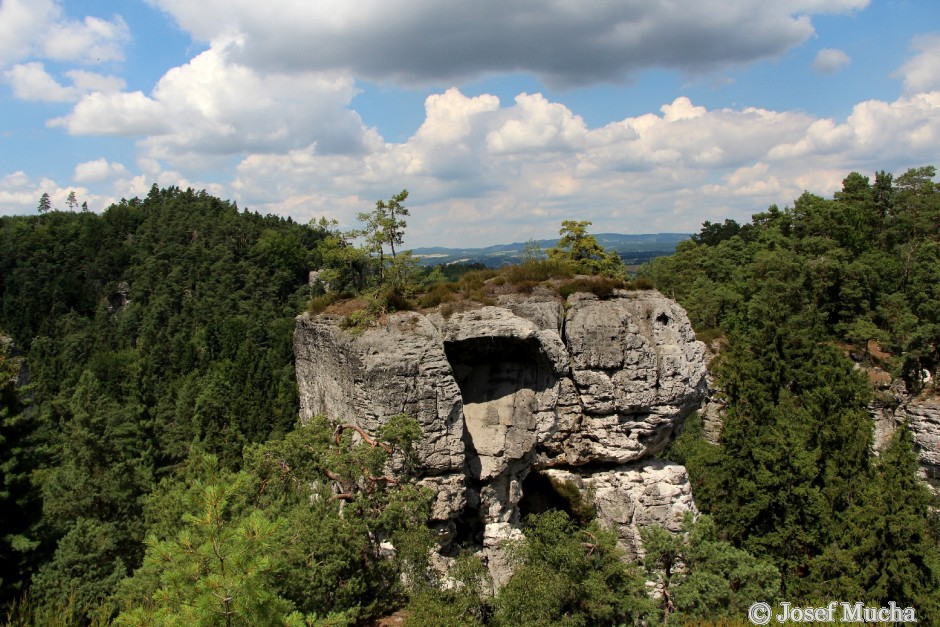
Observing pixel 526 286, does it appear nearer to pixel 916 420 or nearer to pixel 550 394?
pixel 550 394

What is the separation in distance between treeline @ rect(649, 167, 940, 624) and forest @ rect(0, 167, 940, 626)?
0.12 metres

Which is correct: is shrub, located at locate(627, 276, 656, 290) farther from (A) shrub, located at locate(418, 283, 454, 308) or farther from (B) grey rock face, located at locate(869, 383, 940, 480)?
(B) grey rock face, located at locate(869, 383, 940, 480)

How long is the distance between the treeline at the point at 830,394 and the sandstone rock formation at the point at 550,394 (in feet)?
11.3

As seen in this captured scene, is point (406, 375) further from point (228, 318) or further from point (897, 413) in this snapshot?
point (228, 318)

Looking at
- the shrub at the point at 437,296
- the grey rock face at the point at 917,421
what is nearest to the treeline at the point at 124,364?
the shrub at the point at 437,296

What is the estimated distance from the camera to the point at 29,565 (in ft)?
62.6

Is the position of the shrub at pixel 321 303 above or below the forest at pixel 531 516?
above

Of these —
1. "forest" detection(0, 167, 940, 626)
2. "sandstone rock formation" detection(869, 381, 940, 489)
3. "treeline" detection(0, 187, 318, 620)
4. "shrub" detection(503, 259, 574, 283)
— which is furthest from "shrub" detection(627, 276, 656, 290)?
"treeline" detection(0, 187, 318, 620)

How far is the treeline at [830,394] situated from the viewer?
20312 mm

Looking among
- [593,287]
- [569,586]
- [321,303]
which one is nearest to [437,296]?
[321,303]

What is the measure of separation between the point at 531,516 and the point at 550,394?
676 cm

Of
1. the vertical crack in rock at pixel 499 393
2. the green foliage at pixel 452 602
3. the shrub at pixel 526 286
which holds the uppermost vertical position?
the shrub at pixel 526 286

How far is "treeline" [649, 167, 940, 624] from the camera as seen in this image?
2031 cm

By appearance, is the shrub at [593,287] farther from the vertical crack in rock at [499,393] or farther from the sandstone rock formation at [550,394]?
the vertical crack in rock at [499,393]
